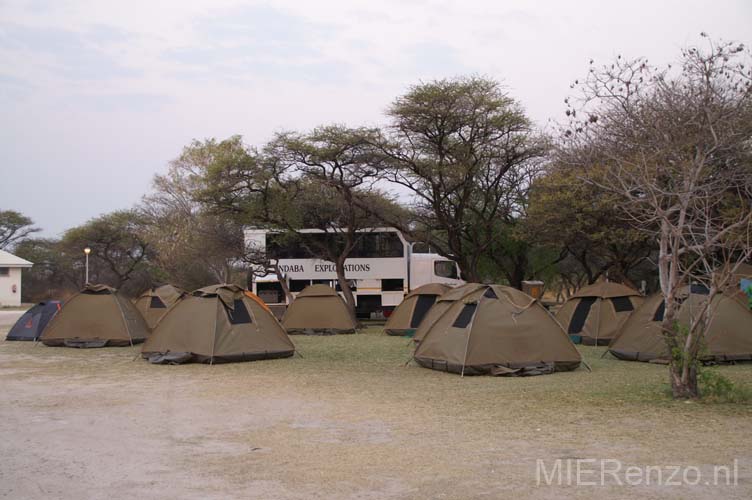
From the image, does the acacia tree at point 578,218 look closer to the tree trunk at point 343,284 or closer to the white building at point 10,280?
the tree trunk at point 343,284

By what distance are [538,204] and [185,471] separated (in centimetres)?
1943

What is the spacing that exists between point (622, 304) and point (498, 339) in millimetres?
6928

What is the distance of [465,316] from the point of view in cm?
1377

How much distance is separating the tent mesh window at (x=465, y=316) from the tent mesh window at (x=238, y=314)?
15.7ft

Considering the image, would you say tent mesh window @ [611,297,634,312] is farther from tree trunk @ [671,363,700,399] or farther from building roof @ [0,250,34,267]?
building roof @ [0,250,34,267]

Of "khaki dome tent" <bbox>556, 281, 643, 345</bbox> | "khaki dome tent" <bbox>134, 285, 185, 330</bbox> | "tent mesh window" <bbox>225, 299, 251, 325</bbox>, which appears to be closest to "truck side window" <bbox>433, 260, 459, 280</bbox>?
"khaki dome tent" <bbox>134, 285, 185, 330</bbox>

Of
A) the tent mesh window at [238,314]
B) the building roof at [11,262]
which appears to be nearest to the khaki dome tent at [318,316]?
the tent mesh window at [238,314]

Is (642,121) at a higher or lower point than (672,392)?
higher

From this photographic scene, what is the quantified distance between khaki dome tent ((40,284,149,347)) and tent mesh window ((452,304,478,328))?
954 centimetres

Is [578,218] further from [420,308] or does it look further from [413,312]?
[413,312]

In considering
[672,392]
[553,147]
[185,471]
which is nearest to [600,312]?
[553,147]

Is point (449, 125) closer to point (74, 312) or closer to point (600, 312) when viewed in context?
point (600, 312)

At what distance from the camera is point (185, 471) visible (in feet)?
22.0

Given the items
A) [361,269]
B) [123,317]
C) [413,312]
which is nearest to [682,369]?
[413,312]
